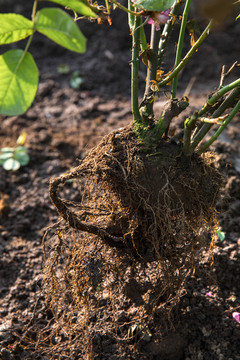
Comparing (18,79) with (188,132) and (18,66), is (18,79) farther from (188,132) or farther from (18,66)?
(188,132)

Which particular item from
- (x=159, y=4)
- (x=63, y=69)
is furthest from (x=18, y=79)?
(x=63, y=69)

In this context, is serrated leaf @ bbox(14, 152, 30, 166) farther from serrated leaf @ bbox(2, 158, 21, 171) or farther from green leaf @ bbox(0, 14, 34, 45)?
green leaf @ bbox(0, 14, 34, 45)

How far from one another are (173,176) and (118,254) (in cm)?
31

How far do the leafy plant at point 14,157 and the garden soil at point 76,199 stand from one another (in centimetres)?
5

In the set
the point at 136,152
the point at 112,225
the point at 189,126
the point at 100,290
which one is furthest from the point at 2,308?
the point at 189,126

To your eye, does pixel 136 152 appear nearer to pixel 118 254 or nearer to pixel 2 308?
pixel 118 254

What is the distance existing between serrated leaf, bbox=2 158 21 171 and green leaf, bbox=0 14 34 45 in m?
1.21

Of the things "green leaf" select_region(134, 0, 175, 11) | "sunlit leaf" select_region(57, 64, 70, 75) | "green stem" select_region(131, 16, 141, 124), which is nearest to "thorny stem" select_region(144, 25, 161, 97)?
"green stem" select_region(131, 16, 141, 124)

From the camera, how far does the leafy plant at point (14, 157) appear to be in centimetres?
188

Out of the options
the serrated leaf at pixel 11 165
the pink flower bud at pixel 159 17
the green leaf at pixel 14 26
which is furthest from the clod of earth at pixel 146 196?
the serrated leaf at pixel 11 165

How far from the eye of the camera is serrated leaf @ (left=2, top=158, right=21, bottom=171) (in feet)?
6.11

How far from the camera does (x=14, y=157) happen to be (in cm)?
193

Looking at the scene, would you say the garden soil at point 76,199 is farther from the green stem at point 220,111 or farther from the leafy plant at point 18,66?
the leafy plant at point 18,66

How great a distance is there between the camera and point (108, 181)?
1139 millimetres
